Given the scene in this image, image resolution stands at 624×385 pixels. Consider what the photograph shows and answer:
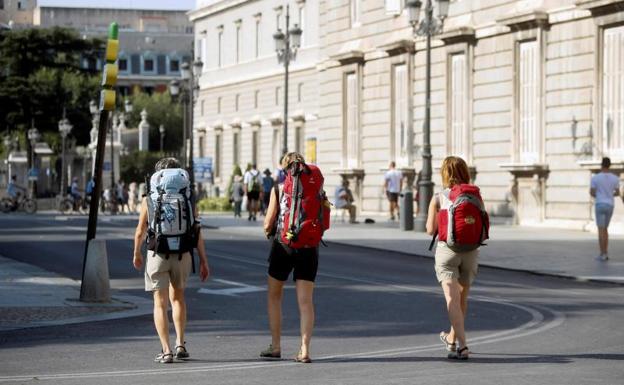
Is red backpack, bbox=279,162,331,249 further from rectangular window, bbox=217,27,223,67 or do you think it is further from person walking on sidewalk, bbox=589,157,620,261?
rectangular window, bbox=217,27,223,67

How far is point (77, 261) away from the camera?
25891mm

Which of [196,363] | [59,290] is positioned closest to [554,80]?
[59,290]

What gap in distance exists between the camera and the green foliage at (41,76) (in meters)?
90.4

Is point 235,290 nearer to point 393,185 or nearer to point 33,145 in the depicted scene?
point 393,185

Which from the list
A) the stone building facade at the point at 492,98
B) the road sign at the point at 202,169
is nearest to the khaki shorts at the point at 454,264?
the stone building facade at the point at 492,98

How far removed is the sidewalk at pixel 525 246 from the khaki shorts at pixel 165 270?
10014 mm

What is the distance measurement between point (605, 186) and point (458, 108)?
676 inches

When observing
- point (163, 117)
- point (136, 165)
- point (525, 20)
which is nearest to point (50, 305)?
point (525, 20)

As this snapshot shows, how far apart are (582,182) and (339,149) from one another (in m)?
15.8

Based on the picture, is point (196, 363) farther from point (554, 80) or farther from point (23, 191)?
point (23, 191)

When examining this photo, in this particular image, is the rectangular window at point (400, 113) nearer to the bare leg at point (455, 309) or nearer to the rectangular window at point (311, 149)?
the rectangular window at point (311, 149)

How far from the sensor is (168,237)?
12.2 meters

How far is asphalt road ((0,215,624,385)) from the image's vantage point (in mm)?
11234

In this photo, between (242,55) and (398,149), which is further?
(242,55)
